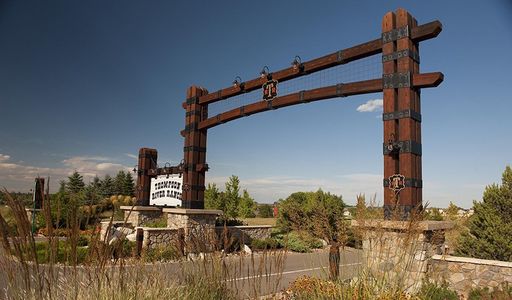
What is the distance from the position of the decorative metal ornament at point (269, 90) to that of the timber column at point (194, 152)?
11.3 ft

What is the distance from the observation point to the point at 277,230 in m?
17.9

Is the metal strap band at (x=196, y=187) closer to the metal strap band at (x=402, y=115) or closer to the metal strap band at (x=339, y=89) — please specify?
the metal strap band at (x=339, y=89)

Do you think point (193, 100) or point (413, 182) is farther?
point (193, 100)

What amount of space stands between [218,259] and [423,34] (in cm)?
640

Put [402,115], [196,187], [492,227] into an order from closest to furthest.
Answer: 1. [402,115]
2. [492,227]
3. [196,187]

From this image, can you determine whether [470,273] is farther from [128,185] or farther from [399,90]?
[128,185]

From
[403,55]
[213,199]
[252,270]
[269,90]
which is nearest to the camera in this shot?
[252,270]

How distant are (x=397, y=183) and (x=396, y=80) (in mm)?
2248

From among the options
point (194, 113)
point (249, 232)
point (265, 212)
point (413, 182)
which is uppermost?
point (194, 113)

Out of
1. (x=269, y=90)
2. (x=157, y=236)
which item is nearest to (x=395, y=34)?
(x=269, y=90)

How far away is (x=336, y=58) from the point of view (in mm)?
9570

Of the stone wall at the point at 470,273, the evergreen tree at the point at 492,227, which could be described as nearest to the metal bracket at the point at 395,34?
the evergreen tree at the point at 492,227

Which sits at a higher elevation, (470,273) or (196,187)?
(196,187)

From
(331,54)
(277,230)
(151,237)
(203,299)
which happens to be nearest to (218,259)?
(203,299)
